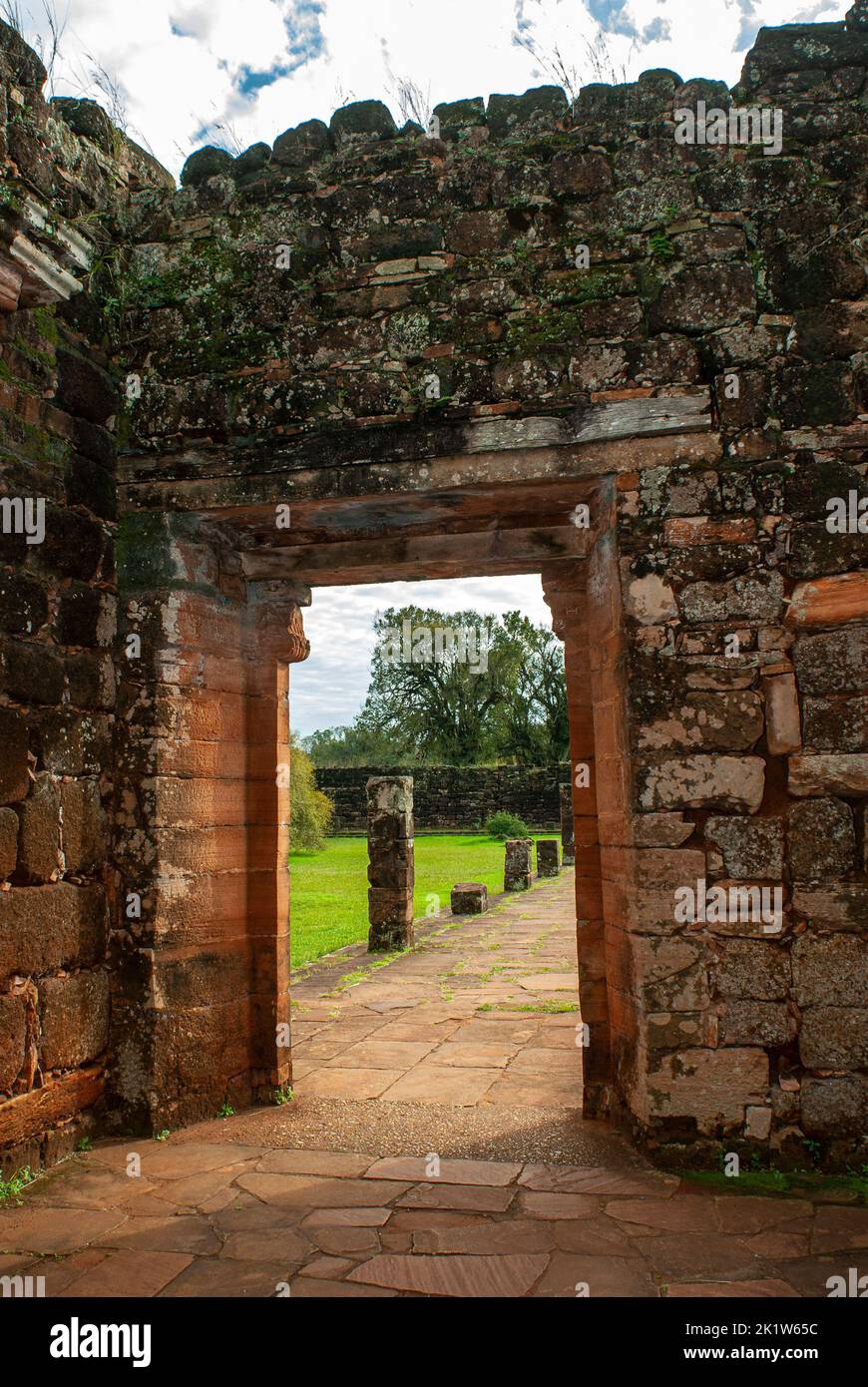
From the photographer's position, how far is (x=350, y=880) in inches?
691

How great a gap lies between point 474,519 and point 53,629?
2203 mm

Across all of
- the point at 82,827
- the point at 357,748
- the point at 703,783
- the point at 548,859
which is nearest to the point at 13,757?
the point at 82,827

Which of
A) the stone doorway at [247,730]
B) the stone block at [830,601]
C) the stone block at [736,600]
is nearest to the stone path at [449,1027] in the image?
the stone doorway at [247,730]

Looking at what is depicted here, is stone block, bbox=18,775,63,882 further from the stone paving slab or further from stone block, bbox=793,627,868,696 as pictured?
stone block, bbox=793,627,868,696

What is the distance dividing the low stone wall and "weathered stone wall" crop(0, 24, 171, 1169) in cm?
2647

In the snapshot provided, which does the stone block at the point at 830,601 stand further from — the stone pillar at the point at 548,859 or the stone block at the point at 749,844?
the stone pillar at the point at 548,859

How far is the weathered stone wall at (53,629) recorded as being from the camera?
13.2 feet

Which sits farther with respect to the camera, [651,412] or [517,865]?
[517,865]

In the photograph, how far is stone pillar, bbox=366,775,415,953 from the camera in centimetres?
1064

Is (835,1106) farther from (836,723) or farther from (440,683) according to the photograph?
(440,683)

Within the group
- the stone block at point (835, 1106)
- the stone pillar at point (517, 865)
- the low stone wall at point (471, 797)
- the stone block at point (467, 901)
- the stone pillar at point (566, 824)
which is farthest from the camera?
the low stone wall at point (471, 797)

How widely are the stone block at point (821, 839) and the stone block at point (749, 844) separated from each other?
0.07 m

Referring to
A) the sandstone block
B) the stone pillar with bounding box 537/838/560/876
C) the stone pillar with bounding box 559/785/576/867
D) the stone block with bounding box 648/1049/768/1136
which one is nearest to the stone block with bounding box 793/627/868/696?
the sandstone block

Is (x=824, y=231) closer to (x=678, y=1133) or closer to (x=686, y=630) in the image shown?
(x=686, y=630)
